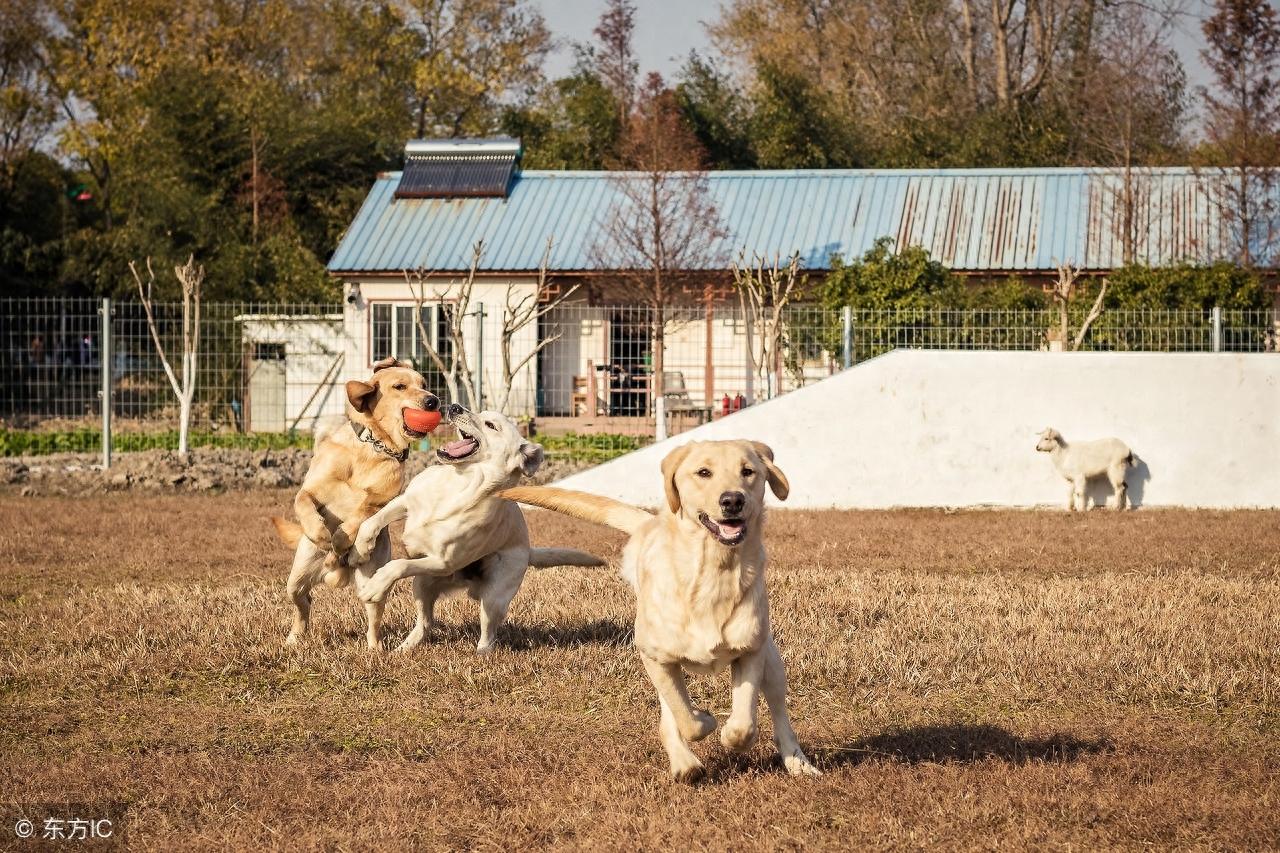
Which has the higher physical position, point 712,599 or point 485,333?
point 485,333

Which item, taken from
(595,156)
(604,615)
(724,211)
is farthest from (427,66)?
(604,615)

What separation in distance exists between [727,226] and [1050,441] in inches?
538

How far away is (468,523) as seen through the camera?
6.52 m

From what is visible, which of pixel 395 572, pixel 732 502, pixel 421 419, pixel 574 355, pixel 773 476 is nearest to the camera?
pixel 732 502

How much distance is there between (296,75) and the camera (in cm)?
4266

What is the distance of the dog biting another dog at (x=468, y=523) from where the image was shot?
652cm

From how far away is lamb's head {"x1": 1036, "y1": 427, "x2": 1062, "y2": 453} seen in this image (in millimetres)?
13516

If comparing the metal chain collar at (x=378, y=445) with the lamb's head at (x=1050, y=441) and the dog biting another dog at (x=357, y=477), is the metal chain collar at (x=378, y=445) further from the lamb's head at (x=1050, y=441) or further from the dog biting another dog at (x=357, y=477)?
the lamb's head at (x=1050, y=441)

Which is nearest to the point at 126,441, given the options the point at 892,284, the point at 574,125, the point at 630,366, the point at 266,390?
the point at 266,390

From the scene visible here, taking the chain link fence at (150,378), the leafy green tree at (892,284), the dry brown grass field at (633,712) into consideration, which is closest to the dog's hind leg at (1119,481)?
the dry brown grass field at (633,712)

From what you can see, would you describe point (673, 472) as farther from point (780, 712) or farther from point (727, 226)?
point (727, 226)

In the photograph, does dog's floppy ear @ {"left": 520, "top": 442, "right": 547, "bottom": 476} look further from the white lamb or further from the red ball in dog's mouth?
the white lamb

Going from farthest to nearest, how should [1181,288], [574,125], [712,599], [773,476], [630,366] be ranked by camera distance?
[574,125]
[1181,288]
[630,366]
[773,476]
[712,599]

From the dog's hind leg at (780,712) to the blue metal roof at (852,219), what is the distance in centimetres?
2003
